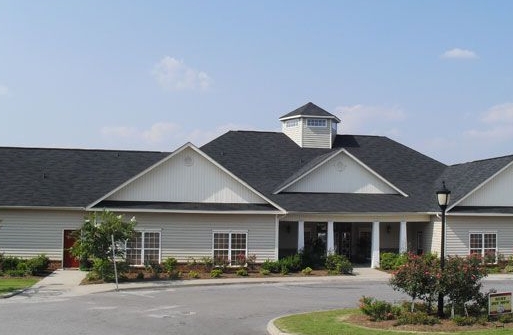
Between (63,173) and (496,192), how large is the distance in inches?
899

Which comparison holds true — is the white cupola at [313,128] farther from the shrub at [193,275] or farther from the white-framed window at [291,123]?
the shrub at [193,275]

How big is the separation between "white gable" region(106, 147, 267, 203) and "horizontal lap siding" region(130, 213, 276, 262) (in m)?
0.89

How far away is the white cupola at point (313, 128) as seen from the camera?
43594 mm

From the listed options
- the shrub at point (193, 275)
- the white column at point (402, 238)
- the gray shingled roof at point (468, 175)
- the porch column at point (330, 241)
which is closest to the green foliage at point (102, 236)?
the shrub at point (193, 275)

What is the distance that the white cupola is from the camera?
4359 centimetres

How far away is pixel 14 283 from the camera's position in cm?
2827

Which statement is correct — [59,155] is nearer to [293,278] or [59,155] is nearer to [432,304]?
[293,278]

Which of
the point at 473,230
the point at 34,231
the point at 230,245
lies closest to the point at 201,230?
the point at 230,245

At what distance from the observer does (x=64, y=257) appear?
34.0m

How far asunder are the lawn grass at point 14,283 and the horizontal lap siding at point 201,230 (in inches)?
236

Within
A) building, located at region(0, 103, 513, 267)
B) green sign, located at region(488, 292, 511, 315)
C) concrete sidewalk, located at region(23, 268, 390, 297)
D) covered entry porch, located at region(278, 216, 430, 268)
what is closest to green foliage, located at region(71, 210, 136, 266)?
concrete sidewalk, located at region(23, 268, 390, 297)

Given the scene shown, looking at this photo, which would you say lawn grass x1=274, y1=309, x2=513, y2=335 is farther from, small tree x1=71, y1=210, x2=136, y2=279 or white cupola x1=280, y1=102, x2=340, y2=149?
white cupola x1=280, y1=102, x2=340, y2=149

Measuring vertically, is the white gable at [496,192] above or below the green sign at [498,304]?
above

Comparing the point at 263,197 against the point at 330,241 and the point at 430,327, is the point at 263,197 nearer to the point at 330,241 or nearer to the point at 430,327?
the point at 330,241
